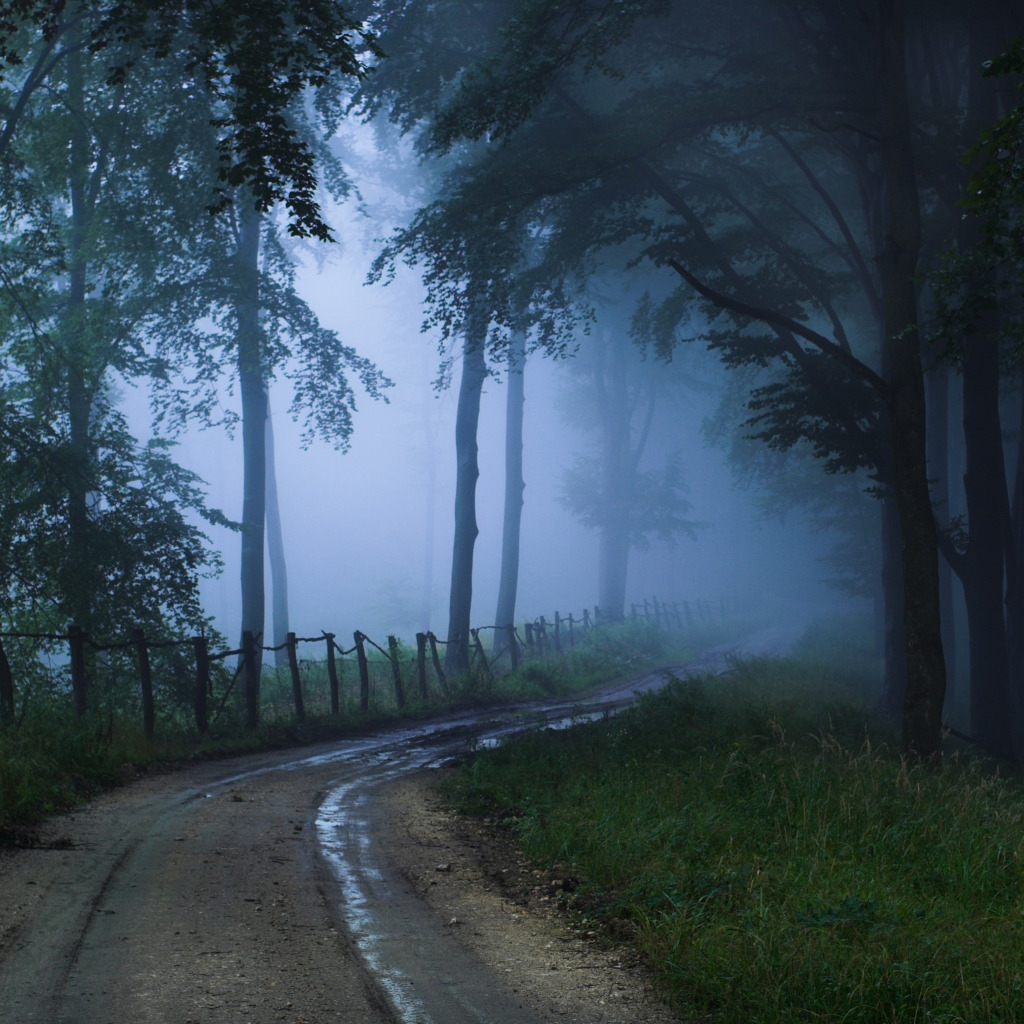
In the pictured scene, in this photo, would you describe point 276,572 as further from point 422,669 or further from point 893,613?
point 893,613

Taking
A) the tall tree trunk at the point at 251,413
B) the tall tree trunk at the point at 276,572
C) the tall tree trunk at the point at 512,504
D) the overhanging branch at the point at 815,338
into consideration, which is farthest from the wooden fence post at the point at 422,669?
the tall tree trunk at the point at 276,572

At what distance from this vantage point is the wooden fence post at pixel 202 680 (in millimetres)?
14453

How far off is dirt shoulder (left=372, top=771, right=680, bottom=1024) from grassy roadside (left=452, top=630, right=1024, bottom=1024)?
0.58 feet

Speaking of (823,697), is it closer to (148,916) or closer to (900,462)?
(900,462)

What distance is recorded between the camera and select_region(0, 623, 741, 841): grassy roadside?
29.1ft

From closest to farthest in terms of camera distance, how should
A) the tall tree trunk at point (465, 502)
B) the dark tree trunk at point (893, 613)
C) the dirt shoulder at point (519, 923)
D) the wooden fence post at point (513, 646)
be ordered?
the dirt shoulder at point (519, 923)
the dark tree trunk at point (893, 613)
the tall tree trunk at point (465, 502)
the wooden fence post at point (513, 646)

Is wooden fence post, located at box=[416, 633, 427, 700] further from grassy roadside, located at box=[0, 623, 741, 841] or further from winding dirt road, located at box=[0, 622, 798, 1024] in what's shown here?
winding dirt road, located at box=[0, 622, 798, 1024]

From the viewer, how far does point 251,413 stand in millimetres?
22641

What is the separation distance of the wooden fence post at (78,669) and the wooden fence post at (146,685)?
906 millimetres

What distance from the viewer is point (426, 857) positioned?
289 inches

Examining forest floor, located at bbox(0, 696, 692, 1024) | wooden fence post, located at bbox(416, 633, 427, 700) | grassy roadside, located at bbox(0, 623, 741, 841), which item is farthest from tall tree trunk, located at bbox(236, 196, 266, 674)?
forest floor, located at bbox(0, 696, 692, 1024)

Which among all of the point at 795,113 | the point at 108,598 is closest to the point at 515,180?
the point at 795,113

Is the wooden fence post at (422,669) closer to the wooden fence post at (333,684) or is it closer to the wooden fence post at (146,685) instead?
the wooden fence post at (333,684)

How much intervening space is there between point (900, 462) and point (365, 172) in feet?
89.3
